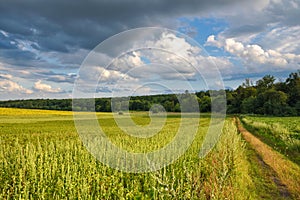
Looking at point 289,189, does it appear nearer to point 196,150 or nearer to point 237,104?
point 196,150

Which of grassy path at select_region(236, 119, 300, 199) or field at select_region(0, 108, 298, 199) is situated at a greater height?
field at select_region(0, 108, 298, 199)

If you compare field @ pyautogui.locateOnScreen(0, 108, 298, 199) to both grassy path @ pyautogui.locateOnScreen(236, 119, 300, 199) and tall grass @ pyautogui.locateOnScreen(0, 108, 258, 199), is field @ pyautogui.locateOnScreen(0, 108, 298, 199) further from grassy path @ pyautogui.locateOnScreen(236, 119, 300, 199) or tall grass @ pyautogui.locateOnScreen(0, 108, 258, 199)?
grassy path @ pyautogui.locateOnScreen(236, 119, 300, 199)

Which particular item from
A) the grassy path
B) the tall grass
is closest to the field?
the tall grass

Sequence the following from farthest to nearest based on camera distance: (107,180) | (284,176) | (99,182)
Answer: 1. (284,176)
2. (99,182)
3. (107,180)

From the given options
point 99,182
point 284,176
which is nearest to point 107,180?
point 99,182

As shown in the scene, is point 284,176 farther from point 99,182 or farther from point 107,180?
point 99,182

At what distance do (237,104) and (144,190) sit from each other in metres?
116

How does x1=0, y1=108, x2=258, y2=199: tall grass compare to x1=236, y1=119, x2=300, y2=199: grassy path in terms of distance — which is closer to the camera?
x1=0, y1=108, x2=258, y2=199: tall grass

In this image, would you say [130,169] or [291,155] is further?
[291,155]

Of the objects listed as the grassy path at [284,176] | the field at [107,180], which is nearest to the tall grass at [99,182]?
the field at [107,180]

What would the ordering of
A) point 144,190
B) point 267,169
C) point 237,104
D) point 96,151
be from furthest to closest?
point 237,104 < point 267,169 < point 96,151 < point 144,190

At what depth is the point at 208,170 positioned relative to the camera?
29.8 ft

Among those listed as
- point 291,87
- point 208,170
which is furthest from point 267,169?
point 291,87

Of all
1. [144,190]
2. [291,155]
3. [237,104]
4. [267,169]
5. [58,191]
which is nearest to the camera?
[58,191]
